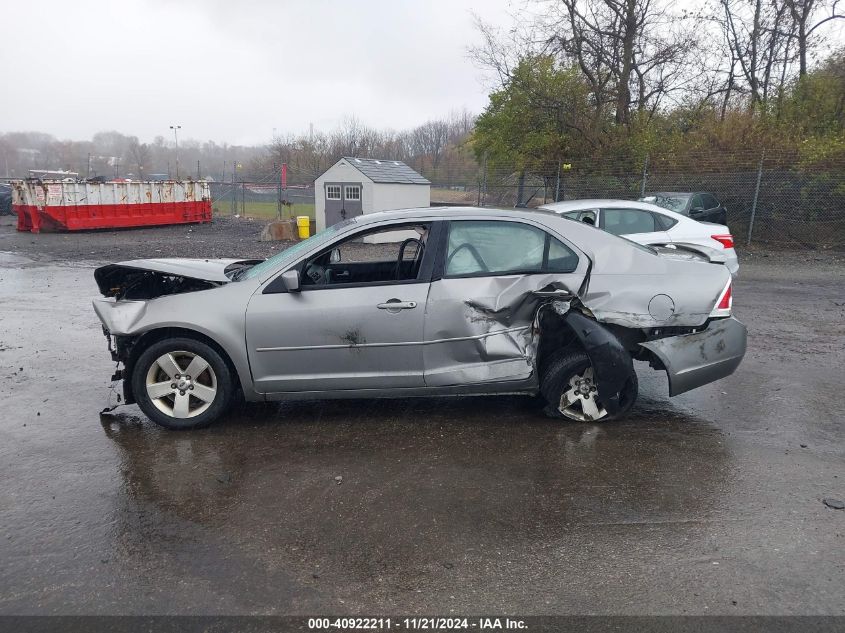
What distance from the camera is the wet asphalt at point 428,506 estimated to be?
282cm

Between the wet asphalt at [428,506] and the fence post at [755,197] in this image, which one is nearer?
the wet asphalt at [428,506]

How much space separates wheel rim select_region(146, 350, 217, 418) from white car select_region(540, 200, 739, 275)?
631cm

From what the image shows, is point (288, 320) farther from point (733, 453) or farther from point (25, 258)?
point (25, 258)

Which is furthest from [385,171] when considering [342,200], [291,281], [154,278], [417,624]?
[417,624]

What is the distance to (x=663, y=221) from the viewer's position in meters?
9.68

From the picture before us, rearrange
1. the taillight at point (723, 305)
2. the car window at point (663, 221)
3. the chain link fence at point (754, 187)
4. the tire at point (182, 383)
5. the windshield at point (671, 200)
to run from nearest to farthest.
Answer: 1. the tire at point (182, 383)
2. the taillight at point (723, 305)
3. the car window at point (663, 221)
4. the windshield at point (671, 200)
5. the chain link fence at point (754, 187)

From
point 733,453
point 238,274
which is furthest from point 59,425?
point 733,453

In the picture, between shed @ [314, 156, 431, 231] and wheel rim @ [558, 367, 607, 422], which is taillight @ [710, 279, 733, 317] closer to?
wheel rim @ [558, 367, 607, 422]

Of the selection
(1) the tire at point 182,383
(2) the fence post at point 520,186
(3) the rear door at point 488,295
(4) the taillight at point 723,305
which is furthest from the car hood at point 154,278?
(2) the fence post at point 520,186

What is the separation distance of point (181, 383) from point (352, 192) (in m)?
14.8

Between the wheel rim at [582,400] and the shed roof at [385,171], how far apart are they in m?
14.4

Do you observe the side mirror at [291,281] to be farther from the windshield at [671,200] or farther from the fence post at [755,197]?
the fence post at [755,197]

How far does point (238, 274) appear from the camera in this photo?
501cm

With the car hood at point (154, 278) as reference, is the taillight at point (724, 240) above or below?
above
